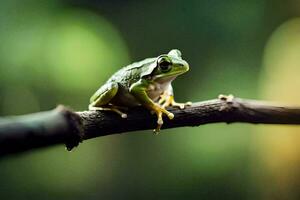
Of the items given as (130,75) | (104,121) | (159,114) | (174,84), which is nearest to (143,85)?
(130,75)

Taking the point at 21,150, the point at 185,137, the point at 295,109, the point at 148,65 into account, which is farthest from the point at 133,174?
the point at 21,150

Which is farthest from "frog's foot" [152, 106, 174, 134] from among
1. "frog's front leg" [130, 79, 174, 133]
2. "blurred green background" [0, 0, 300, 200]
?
"blurred green background" [0, 0, 300, 200]

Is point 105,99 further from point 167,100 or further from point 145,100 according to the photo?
point 167,100

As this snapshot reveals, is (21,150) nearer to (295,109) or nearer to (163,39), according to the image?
(295,109)

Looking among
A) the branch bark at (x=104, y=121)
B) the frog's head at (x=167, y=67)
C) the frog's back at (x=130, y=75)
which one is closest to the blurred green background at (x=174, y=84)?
the frog's back at (x=130, y=75)

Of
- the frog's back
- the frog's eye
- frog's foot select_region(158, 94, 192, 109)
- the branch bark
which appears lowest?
the branch bark

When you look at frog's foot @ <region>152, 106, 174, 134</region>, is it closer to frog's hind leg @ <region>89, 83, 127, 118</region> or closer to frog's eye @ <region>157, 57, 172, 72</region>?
frog's hind leg @ <region>89, 83, 127, 118</region>

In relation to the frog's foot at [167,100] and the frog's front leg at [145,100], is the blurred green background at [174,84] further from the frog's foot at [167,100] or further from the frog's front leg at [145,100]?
the frog's front leg at [145,100]
